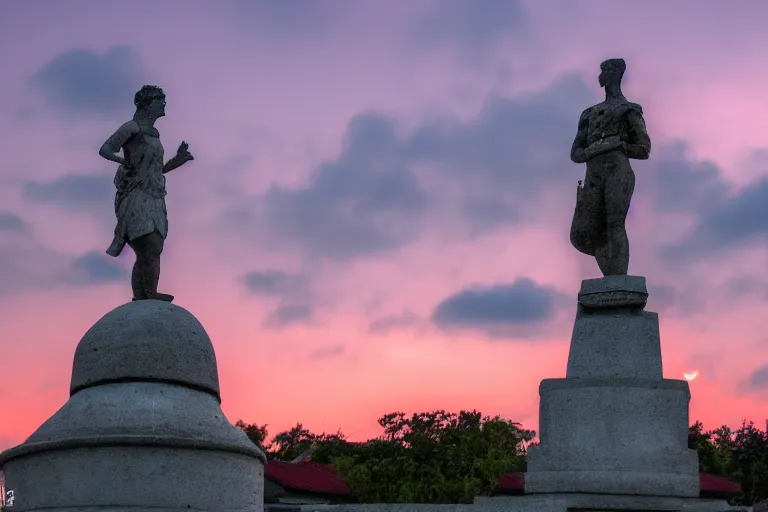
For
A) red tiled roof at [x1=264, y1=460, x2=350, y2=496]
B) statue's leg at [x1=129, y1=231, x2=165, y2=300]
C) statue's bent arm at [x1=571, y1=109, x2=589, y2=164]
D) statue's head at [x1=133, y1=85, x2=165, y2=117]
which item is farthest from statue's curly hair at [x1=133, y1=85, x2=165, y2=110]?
red tiled roof at [x1=264, y1=460, x2=350, y2=496]

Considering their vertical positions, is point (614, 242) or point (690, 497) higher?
point (614, 242)

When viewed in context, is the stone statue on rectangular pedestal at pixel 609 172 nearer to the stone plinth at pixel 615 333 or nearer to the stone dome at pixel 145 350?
the stone plinth at pixel 615 333

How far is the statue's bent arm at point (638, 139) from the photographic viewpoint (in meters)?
11.4

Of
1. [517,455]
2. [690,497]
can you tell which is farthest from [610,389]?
[517,455]

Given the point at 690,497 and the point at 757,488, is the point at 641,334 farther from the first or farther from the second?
the point at 757,488

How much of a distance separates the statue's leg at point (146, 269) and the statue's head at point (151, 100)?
1288 mm

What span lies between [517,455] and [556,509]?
79.1 feet

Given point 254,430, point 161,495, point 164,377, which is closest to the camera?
point 161,495

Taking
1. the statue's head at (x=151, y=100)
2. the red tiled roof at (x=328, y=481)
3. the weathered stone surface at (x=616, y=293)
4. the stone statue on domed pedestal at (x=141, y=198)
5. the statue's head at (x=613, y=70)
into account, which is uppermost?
the statue's head at (x=613, y=70)

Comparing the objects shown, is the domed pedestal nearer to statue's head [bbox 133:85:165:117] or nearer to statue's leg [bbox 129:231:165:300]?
statue's leg [bbox 129:231:165:300]

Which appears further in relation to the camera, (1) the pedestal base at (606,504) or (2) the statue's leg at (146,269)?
(2) the statue's leg at (146,269)

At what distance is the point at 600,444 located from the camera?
1056 cm

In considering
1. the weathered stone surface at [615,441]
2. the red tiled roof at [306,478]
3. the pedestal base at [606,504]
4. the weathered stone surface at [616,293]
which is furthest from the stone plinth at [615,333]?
the red tiled roof at [306,478]

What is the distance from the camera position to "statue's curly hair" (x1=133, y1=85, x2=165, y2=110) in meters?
10.5
